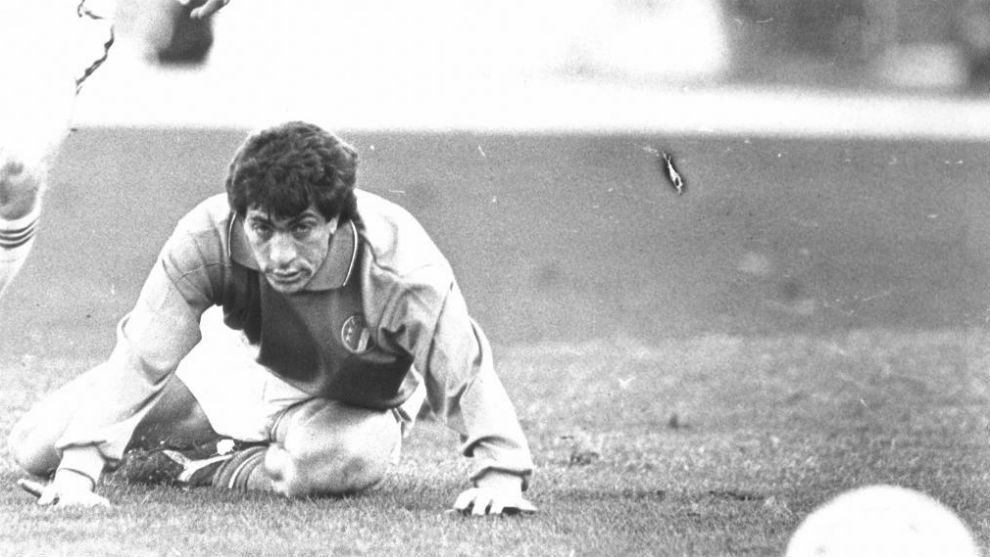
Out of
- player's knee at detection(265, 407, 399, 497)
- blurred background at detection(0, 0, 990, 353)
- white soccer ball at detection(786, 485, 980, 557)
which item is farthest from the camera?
blurred background at detection(0, 0, 990, 353)

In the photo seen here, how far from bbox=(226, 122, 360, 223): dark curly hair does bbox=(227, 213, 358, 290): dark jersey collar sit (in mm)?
55

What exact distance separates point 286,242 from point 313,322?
0.37 metres

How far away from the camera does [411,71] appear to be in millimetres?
15352

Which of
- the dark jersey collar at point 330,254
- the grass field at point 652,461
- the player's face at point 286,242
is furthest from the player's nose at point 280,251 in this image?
the grass field at point 652,461

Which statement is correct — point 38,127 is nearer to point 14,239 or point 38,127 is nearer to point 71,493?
point 14,239

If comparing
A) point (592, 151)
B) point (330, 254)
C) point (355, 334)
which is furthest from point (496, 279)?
point (330, 254)

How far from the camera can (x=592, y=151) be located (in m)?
14.8

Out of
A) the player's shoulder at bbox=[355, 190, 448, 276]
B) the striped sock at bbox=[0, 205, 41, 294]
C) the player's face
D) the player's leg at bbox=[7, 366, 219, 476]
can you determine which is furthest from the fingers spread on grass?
the striped sock at bbox=[0, 205, 41, 294]

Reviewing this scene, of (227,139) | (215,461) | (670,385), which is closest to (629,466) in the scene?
(215,461)

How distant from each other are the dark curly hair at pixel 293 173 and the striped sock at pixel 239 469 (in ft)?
3.03

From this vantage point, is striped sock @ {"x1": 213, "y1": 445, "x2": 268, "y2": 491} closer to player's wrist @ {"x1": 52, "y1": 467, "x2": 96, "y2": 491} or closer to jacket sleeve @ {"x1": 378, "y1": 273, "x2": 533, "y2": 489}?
player's wrist @ {"x1": 52, "y1": 467, "x2": 96, "y2": 491}

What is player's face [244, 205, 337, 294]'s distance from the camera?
4.85 m

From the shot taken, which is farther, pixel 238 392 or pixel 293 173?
pixel 238 392

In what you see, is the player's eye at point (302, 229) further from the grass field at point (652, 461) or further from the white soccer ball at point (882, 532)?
the white soccer ball at point (882, 532)
